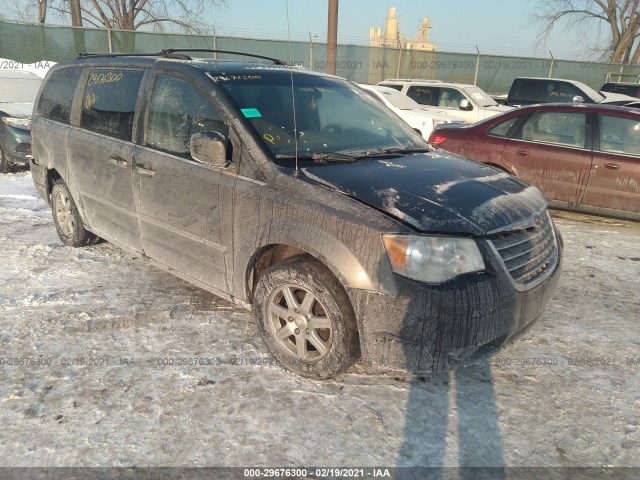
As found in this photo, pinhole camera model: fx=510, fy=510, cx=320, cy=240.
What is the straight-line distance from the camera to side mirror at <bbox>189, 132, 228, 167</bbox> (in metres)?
2.97

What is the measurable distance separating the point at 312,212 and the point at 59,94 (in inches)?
130

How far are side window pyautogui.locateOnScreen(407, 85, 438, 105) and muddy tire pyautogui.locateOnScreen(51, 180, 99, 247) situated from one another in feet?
31.2

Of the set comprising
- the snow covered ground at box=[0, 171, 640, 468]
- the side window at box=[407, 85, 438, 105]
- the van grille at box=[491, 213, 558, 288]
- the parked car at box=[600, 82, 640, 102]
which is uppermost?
the parked car at box=[600, 82, 640, 102]

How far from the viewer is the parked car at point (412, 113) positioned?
10344 millimetres

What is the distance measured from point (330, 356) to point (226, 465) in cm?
78

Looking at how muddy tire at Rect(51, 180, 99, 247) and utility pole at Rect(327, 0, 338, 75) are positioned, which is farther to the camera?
utility pole at Rect(327, 0, 338, 75)

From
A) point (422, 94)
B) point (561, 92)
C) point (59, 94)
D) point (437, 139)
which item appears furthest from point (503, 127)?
point (561, 92)

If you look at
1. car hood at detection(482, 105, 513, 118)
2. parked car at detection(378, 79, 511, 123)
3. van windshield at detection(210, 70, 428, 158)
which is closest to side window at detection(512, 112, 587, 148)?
van windshield at detection(210, 70, 428, 158)

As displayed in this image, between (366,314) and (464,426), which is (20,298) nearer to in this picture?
(366,314)

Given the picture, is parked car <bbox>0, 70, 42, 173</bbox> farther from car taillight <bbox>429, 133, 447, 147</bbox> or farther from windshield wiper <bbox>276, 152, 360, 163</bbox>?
windshield wiper <bbox>276, 152, 360, 163</bbox>

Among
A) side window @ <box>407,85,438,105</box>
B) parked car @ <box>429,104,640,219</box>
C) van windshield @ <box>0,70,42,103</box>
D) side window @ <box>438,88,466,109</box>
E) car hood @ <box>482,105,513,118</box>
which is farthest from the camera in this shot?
side window @ <box>407,85,438,105</box>

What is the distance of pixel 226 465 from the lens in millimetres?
2295

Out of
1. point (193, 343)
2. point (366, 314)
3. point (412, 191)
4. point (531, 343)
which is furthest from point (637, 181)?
point (193, 343)

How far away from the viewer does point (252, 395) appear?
9.14ft
